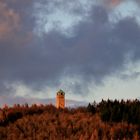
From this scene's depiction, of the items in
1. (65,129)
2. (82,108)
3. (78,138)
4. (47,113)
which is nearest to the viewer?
(78,138)

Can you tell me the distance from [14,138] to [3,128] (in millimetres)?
1805

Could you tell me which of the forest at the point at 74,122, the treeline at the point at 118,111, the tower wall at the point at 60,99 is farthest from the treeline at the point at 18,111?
the tower wall at the point at 60,99

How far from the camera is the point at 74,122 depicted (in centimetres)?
2691

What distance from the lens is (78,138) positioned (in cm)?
2423

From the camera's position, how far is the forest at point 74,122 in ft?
82.0

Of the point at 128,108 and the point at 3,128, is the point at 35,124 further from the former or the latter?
the point at 128,108

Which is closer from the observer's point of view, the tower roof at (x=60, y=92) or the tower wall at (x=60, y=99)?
the tower wall at (x=60, y=99)

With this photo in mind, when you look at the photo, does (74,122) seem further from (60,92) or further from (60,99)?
(60,92)

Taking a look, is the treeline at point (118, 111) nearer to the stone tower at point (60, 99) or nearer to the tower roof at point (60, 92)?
the stone tower at point (60, 99)

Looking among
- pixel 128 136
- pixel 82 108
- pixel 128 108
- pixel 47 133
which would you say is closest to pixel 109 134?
pixel 128 136

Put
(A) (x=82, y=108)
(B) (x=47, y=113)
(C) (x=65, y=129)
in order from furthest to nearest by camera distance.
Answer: (A) (x=82, y=108), (B) (x=47, y=113), (C) (x=65, y=129)

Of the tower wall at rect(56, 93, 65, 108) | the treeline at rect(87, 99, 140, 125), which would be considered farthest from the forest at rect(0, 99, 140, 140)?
the tower wall at rect(56, 93, 65, 108)

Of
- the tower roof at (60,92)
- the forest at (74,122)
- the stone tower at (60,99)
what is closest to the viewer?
the forest at (74,122)

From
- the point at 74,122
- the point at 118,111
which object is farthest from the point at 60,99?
the point at 74,122
